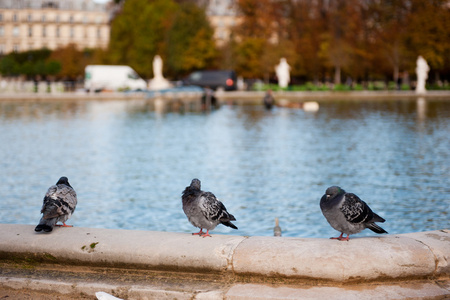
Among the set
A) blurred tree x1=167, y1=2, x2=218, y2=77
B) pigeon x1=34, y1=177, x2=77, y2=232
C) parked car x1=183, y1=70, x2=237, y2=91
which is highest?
blurred tree x1=167, y1=2, x2=218, y2=77

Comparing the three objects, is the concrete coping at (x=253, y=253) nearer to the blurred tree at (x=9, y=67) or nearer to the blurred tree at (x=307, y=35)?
the blurred tree at (x=307, y=35)

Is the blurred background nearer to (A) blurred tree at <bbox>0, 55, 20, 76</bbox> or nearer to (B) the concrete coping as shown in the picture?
(A) blurred tree at <bbox>0, 55, 20, 76</bbox>

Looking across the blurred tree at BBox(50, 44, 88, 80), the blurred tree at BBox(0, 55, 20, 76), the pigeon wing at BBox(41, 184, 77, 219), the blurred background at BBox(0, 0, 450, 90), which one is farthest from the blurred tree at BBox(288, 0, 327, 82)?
the pigeon wing at BBox(41, 184, 77, 219)

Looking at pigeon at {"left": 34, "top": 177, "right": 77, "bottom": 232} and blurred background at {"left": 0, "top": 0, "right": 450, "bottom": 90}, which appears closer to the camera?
pigeon at {"left": 34, "top": 177, "right": 77, "bottom": 232}

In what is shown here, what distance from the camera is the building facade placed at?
154750 mm

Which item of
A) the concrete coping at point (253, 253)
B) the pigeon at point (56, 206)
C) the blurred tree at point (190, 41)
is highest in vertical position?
the blurred tree at point (190, 41)

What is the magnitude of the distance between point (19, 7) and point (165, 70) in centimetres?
8490

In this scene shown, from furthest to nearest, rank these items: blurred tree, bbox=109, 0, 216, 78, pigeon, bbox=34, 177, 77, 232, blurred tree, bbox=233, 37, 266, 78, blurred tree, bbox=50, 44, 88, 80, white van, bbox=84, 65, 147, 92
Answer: blurred tree, bbox=50, 44, 88, 80 < blurred tree, bbox=109, 0, 216, 78 < blurred tree, bbox=233, 37, 266, 78 < white van, bbox=84, 65, 147, 92 < pigeon, bbox=34, 177, 77, 232

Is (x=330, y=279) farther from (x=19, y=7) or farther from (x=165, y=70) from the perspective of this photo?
(x=19, y=7)

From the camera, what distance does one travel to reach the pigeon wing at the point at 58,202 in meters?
7.22

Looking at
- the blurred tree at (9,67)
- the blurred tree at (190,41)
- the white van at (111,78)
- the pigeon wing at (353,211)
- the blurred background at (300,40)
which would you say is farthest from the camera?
the blurred tree at (9,67)

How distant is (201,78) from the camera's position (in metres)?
63.5

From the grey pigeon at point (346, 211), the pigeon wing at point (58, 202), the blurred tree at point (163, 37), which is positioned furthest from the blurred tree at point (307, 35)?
the grey pigeon at point (346, 211)

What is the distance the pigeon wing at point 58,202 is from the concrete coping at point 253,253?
35 cm
